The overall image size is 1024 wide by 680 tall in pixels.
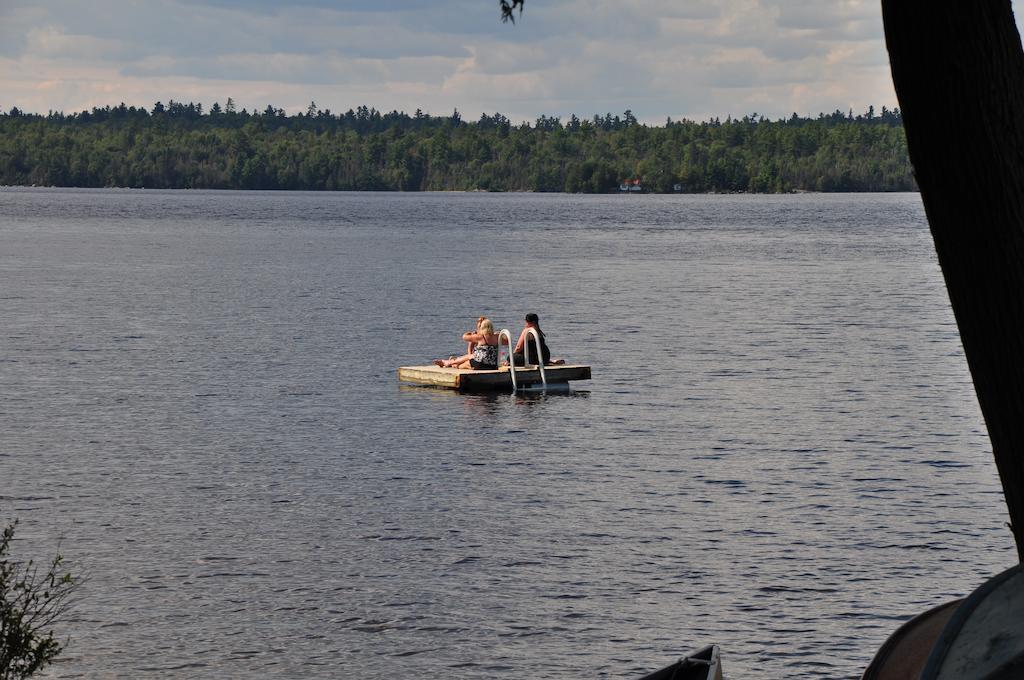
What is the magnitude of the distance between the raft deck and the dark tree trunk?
81.5 ft

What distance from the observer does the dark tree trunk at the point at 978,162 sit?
19.5ft

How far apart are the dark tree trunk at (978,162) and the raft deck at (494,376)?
81.5ft

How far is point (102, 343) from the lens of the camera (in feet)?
143

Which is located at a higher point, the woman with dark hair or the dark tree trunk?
the dark tree trunk

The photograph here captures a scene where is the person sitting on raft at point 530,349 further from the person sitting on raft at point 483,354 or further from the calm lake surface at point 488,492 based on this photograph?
the calm lake surface at point 488,492

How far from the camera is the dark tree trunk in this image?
5934 millimetres

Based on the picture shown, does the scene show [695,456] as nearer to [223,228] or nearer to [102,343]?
[102,343]

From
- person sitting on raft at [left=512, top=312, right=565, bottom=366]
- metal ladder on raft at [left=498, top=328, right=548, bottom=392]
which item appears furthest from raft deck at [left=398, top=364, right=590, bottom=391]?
person sitting on raft at [left=512, top=312, right=565, bottom=366]

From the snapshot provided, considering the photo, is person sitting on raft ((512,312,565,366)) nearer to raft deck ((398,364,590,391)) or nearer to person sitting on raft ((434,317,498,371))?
raft deck ((398,364,590,391))

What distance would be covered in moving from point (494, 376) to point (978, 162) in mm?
25174

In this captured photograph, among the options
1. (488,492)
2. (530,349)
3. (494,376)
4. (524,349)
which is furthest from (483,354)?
(488,492)

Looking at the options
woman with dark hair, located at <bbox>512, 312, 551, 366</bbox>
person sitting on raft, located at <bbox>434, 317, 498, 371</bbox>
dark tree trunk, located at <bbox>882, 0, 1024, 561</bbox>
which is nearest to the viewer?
dark tree trunk, located at <bbox>882, 0, 1024, 561</bbox>

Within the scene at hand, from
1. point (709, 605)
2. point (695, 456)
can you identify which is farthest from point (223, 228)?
point (709, 605)

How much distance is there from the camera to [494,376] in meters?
31.0
